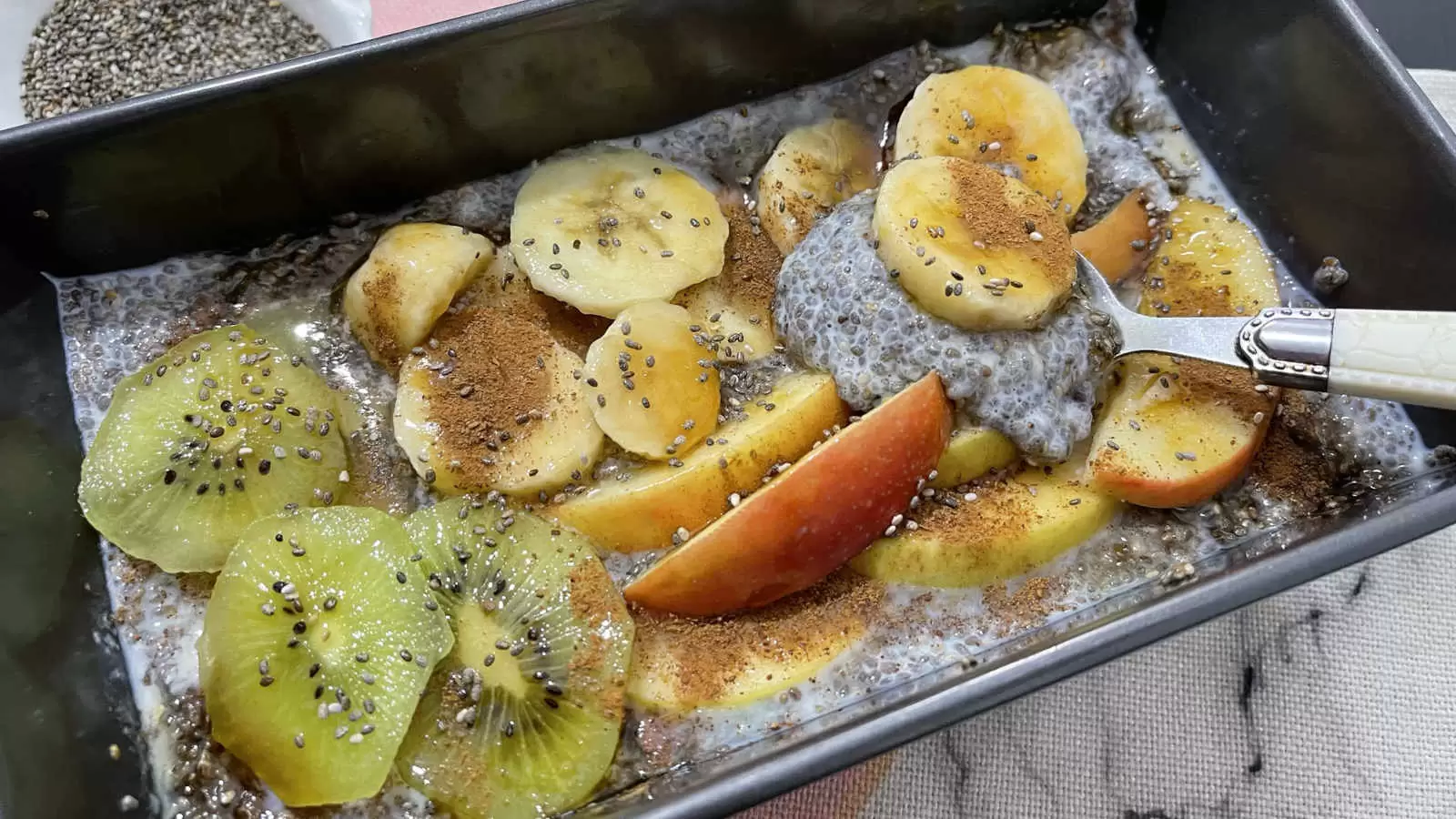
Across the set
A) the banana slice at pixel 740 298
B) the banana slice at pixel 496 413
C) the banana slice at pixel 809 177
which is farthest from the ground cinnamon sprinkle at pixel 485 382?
the banana slice at pixel 809 177

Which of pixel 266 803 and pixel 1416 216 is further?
pixel 1416 216

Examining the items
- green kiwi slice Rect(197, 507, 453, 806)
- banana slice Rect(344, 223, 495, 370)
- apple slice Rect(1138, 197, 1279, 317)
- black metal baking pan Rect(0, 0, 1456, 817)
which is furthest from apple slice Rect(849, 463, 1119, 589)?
banana slice Rect(344, 223, 495, 370)

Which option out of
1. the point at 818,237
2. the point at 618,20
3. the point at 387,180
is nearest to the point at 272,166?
the point at 387,180

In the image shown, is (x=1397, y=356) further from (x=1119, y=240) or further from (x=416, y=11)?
(x=416, y=11)

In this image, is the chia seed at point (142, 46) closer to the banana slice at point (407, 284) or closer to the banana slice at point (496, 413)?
the banana slice at point (407, 284)

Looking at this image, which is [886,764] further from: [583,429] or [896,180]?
[896,180]

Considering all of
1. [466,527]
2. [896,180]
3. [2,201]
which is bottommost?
[466,527]

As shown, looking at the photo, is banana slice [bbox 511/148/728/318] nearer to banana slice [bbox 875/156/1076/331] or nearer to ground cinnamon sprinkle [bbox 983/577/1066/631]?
banana slice [bbox 875/156/1076/331]

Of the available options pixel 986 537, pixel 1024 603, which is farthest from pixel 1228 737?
pixel 986 537
